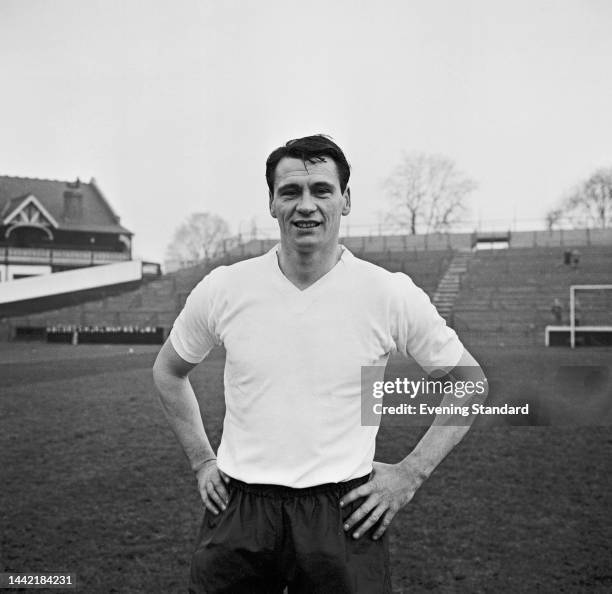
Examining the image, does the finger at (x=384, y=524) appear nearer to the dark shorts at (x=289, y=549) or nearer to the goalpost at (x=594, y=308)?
the dark shorts at (x=289, y=549)

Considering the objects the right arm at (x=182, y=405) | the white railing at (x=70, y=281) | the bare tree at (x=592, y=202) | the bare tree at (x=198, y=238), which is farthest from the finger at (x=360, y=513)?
the bare tree at (x=198, y=238)

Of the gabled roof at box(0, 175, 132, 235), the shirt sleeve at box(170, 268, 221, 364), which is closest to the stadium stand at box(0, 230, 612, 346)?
the gabled roof at box(0, 175, 132, 235)

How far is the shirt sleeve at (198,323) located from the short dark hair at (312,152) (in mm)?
391

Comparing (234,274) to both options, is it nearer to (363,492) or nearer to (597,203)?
(363,492)

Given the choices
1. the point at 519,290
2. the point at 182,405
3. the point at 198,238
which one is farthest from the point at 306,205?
the point at 198,238

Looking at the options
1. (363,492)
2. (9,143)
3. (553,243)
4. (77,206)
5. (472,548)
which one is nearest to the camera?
(363,492)

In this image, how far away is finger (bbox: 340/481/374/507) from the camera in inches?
70.2

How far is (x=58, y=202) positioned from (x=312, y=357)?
2045 centimetres

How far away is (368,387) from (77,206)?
24.0 meters

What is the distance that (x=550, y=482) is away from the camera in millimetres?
4949

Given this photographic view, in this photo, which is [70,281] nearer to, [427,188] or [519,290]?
[427,188]

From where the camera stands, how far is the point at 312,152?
1.84 m

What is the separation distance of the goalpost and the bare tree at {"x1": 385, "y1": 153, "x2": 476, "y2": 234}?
4166 mm

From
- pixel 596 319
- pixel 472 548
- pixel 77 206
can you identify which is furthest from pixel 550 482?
pixel 77 206
